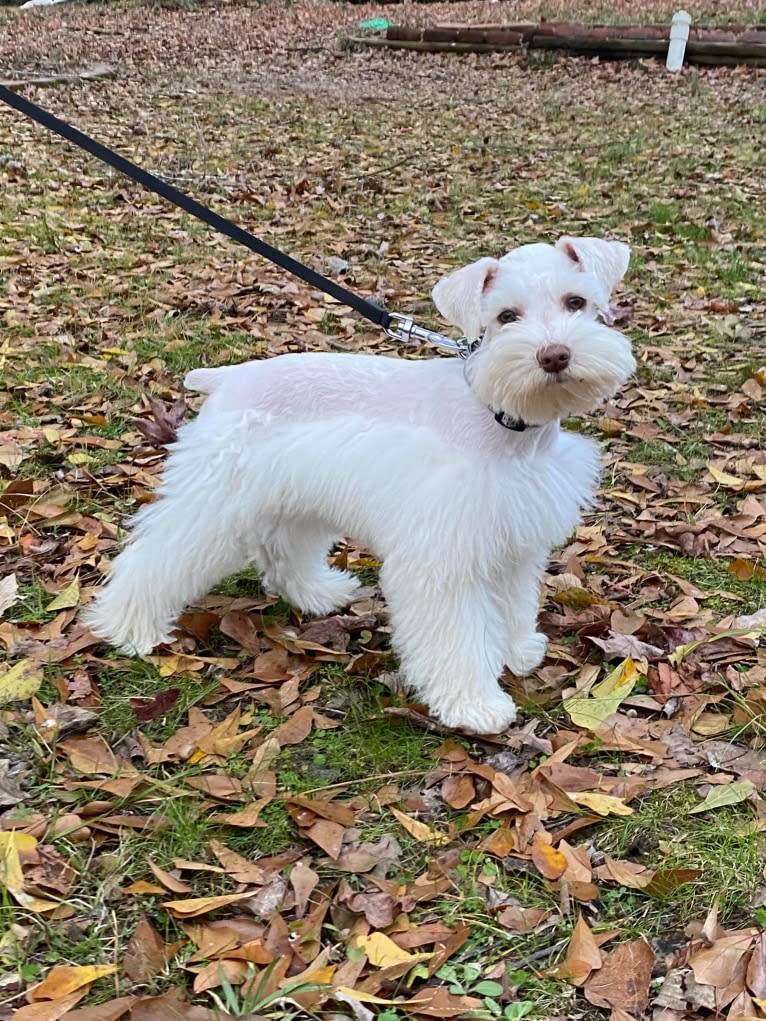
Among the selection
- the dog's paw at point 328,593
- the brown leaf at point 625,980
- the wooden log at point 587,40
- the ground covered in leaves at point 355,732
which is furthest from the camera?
the wooden log at point 587,40

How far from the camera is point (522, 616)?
2998 millimetres

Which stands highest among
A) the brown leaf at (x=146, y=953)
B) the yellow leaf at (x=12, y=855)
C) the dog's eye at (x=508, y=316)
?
the dog's eye at (x=508, y=316)

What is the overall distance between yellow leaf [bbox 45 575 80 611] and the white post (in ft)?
41.0

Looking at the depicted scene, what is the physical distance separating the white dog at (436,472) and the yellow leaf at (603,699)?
22 centimetres

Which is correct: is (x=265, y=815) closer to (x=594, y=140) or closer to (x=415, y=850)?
(x=415, y=850)

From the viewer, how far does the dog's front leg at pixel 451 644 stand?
2705mm

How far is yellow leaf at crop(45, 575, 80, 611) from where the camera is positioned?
3.31m

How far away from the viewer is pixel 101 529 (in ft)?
12.4

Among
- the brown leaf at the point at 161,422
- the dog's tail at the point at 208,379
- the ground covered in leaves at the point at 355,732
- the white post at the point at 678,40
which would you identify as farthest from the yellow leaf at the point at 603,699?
the white post at the point at 678,40

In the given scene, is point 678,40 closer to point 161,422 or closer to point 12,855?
point 161,422

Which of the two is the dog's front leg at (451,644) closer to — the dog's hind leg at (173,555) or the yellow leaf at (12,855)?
the dog's hind leg at (173,555)

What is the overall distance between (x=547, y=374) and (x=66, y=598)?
1998mm

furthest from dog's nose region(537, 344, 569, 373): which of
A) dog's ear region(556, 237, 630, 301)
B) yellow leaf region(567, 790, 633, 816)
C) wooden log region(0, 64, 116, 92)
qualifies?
wooden log region(0, 64, 116, 92)

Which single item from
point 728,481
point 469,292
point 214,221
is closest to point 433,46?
point 728,481
